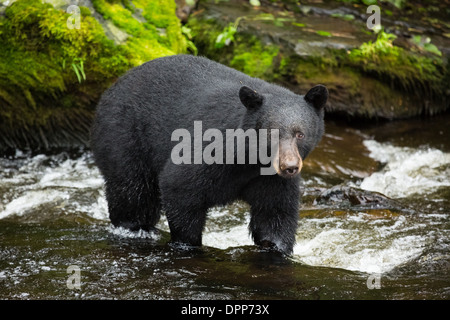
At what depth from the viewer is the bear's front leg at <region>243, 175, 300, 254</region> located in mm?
6676

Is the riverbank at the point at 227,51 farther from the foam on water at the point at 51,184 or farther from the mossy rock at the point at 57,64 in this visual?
the foam on water at the point at 51,184

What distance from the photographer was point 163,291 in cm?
568

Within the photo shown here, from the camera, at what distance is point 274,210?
688cm

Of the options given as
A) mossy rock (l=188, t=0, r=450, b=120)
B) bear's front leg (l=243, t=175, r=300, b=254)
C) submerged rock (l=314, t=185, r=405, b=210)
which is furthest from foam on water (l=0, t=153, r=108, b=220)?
mossy rock (l=188, t=0, r=450, b=120)

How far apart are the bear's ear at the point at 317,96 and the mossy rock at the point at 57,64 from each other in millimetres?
5117

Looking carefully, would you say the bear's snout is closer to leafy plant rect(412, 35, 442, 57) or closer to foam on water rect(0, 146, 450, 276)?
foam on water rect(0, 146, 450, 276)

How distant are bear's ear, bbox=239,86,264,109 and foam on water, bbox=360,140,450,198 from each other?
428cm

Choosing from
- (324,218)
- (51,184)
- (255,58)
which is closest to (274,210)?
(324,218)

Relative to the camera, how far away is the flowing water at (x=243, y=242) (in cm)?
579

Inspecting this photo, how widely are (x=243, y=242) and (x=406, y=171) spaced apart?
13.3 ft

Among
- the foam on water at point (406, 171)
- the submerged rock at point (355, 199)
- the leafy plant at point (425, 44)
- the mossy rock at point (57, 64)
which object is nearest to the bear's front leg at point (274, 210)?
the submerged rock at point (355, 199)

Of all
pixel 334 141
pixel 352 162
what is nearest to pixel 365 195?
pixel 352 162
